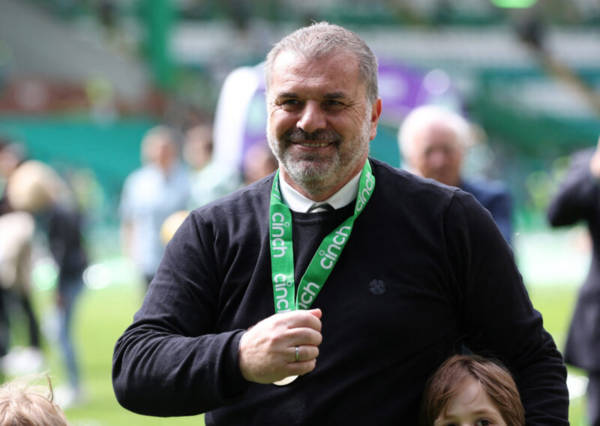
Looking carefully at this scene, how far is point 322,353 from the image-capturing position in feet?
7.57

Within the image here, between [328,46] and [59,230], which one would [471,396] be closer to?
[328,46]

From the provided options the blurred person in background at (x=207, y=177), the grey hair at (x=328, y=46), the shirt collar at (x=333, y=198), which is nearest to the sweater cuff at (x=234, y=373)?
the shirt collar at (x=333, y=198)

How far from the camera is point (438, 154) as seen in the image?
16.0ft

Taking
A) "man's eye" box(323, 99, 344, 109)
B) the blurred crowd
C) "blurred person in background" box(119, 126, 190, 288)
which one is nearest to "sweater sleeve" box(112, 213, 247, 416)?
"man's eye" box(323, 99, 344, 109)

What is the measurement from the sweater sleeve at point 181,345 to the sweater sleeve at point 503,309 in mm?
553

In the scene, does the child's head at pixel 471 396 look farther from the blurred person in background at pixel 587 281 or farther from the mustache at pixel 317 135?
the blurred person in background at pixel 587 281

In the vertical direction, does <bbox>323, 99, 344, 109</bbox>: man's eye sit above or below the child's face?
above

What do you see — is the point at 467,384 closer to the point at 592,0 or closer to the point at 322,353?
the point at 322,353

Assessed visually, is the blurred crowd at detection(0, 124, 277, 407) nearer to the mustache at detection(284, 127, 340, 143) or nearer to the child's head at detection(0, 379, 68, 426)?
the child's head at detection(0, 379, 68, 426)

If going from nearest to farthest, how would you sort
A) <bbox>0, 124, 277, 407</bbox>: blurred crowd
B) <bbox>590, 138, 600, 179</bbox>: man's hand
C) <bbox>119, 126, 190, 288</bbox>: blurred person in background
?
1. <bbox>590, 138, 600, 179</bbox>: man's hand
2. <bbox>0, 124, 277, 407</bbox>: blurred crowd
3. <bbox>119, 126, 190, 288</bbox>: blurred person in background

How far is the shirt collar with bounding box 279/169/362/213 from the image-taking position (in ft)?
7.90

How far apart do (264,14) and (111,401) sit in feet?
96.5

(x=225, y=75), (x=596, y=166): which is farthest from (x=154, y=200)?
(x=225, y=75)

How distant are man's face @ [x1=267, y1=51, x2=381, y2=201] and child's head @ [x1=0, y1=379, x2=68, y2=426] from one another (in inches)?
31.3
